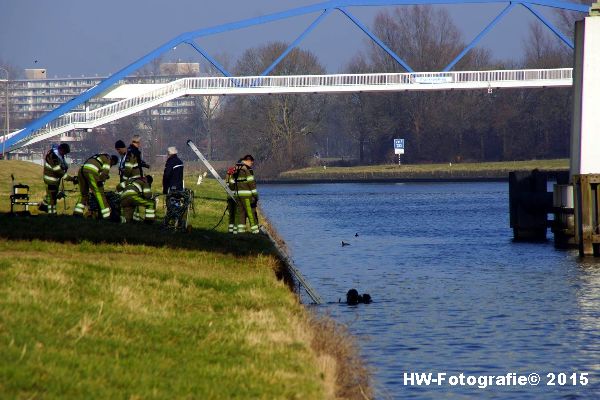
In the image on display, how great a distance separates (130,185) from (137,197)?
1.12 feet

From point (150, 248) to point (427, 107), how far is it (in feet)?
316

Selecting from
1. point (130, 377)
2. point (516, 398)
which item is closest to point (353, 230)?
point (516, 398)

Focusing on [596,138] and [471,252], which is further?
[471,252]

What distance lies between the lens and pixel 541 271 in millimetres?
28625

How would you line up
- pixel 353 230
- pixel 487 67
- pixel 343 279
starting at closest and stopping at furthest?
1. pixel 343 279
2. pixel 353 230
3. pixel 487 67

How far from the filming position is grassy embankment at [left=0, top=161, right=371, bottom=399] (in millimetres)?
10320

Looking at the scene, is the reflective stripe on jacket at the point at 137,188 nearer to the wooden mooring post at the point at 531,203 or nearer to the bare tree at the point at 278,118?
the wooden mooring post at the point at 531,203

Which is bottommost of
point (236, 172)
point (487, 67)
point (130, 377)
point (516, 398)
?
point (516, 398)

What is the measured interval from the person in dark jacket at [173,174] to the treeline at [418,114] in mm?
77168

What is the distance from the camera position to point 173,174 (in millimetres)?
29062

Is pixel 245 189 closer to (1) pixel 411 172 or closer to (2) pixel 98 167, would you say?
(2) pixel 98 167

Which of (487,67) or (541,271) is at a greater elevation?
(487,67)

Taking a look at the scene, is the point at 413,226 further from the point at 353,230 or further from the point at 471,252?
the point at 471,252

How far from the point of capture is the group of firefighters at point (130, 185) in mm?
27016
